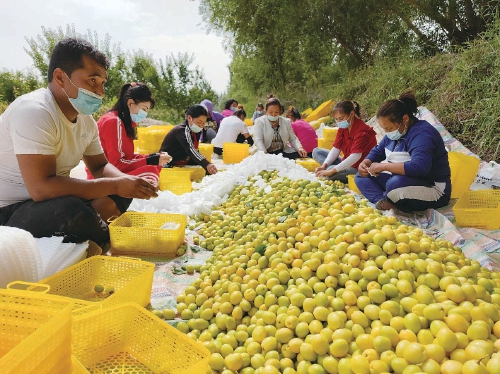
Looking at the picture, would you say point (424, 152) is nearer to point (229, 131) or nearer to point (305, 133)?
point (305, 133)

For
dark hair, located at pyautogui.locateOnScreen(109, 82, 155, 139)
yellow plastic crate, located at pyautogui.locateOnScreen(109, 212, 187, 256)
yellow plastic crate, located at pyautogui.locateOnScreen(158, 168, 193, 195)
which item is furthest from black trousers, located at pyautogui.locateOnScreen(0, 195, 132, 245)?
yellow plastic crate, located at pyautogui.locateOnScreen(158, 168, 193, 195)

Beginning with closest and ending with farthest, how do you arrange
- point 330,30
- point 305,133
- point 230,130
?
point 305,133 < point 230,130 < point 330,30

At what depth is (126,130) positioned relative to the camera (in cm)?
415

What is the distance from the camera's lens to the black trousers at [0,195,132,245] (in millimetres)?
2438

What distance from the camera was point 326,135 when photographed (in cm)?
707

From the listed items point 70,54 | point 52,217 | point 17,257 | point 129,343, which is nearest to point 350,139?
point 70,54

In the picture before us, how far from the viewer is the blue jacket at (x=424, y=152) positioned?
3.54 meters

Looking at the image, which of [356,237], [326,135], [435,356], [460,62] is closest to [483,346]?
[435,356]

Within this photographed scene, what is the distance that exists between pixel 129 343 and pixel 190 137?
3.92 metres

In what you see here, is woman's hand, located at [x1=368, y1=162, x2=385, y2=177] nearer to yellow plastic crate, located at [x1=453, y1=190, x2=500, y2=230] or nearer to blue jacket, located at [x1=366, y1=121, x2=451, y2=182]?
blue jacket, located at [x1=366, y1=121, x2=451, y2=182]

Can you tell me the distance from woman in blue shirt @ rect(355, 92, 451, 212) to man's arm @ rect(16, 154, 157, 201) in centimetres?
250

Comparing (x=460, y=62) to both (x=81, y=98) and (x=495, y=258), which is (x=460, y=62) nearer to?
(x=495, y=258)

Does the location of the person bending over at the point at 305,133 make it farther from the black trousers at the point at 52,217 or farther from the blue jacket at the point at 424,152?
the black trousers at the point at 52,217

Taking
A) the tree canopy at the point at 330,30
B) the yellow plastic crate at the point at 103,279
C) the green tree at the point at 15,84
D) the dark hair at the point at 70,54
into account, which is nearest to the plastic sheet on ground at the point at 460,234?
the yellow plastic crate at the point at 103,279
